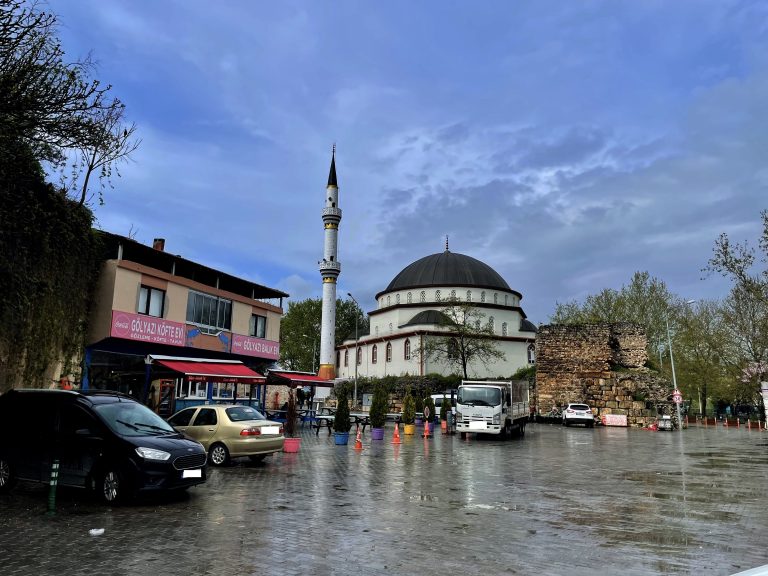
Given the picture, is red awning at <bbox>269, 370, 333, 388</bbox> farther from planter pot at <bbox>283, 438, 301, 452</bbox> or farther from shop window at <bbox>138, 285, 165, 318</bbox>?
planter pot at <bbox>283, 438, 301, 452</bbox>

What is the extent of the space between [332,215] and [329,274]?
6.40 metres

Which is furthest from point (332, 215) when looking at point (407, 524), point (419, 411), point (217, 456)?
point (407, 524)

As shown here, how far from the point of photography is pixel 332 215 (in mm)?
62062

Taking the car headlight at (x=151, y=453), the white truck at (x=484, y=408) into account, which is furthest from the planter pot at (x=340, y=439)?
the car headlight at (x=151, y=453)

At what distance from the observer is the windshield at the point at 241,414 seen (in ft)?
49.8

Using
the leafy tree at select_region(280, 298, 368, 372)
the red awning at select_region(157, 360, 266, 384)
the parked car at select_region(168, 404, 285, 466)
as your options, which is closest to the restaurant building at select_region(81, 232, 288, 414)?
the red awning at select_region(157, 360, 266, 384)

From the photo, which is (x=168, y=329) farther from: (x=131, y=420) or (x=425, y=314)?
(x=425, y=314)

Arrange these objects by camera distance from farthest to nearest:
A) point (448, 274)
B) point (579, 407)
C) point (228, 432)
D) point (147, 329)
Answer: point (448, 274), point (579, 407), point (147, 329), point (228, 432)

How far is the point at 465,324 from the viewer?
2180 inches

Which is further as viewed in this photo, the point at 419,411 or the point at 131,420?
the point at 419,411

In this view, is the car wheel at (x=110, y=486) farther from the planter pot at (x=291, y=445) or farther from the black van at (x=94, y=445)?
the planter pot at (x=291, y=445)

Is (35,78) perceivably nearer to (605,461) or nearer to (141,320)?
(141,320)

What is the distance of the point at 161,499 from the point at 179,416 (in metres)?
5.91

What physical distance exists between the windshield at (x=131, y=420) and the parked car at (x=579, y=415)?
32178 mm
